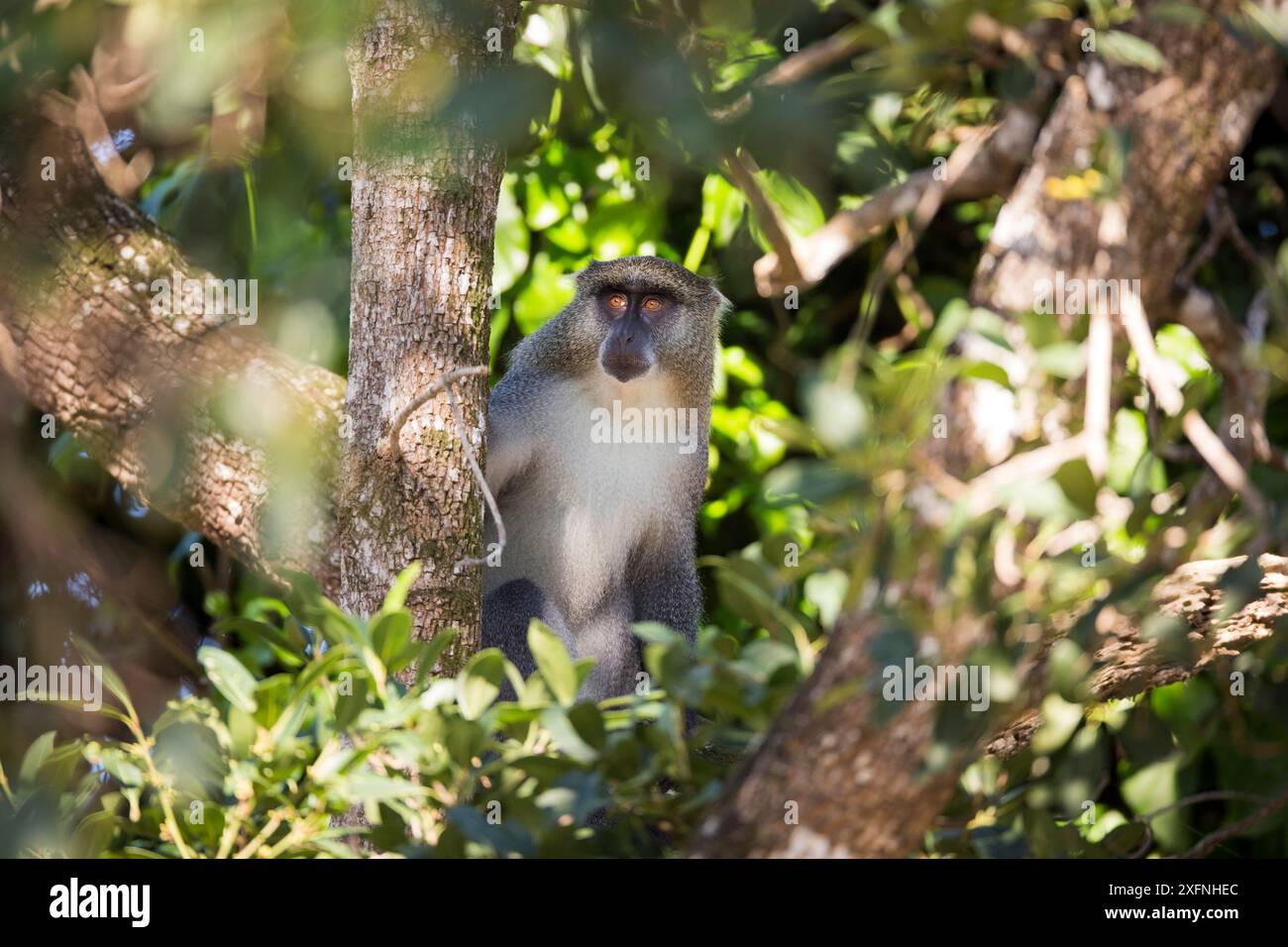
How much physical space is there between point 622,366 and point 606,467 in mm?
610

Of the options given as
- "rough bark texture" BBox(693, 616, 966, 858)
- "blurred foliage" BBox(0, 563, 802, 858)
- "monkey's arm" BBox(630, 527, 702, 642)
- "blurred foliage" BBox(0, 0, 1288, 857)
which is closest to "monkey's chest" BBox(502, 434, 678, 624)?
"monkey's arm" BBox(630, 527, 702, 642)

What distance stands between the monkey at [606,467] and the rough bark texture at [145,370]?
110 centimetres

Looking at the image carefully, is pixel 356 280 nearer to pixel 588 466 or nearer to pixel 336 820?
pixel 336 820

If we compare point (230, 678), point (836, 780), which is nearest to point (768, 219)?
point (836, 780)

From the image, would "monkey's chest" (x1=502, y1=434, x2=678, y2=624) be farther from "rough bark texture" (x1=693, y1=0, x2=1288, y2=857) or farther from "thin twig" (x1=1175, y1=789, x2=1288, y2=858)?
"rough bark texture" (x1=693, y1=0, x2=1288, y2=857)

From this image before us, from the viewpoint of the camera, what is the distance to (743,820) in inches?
101

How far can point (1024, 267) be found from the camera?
2.52 m

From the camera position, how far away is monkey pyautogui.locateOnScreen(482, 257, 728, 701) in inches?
238

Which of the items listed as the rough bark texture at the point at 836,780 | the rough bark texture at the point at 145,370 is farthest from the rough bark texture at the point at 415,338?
the rough bark texture at the point at 836,780

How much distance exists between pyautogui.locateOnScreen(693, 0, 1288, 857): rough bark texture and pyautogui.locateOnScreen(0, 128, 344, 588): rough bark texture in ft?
9.20

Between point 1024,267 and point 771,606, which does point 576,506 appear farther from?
point 1024,267
